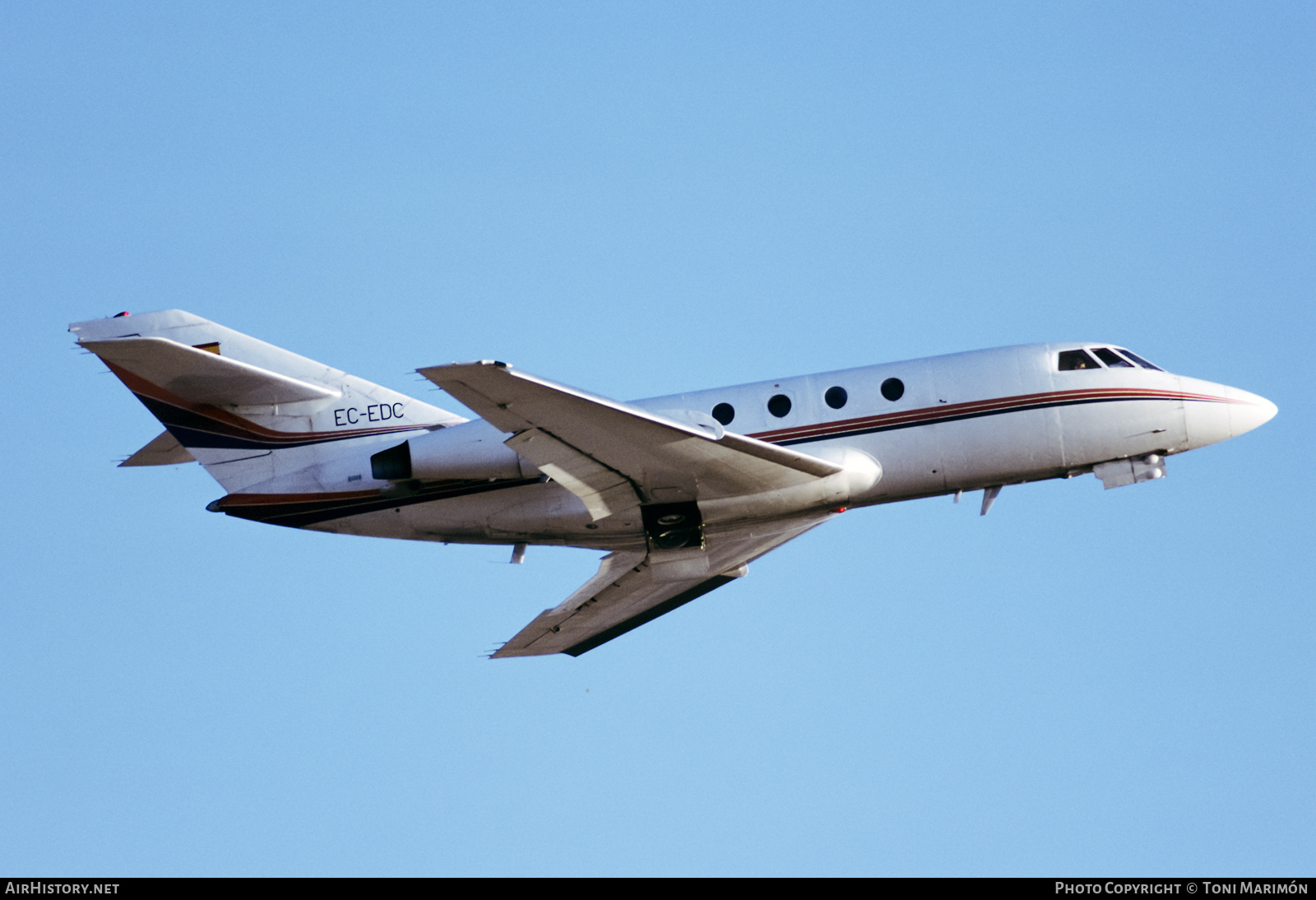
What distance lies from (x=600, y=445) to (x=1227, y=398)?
10.7 m

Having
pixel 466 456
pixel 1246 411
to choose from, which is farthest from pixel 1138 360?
pixel 466 456

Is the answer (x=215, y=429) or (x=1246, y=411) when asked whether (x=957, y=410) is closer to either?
A: (x=1246, y=411)

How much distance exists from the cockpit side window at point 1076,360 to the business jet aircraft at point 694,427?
3cm

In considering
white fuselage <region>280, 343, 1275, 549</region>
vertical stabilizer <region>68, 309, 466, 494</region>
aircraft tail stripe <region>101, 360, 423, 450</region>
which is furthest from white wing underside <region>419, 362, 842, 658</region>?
aircraft tail stripe <region>101, 360, 423, 450</region>

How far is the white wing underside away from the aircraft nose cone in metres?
6.89

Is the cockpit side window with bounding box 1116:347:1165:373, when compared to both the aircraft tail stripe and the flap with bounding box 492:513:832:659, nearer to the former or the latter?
the flap with bounding box 492:513:832:659

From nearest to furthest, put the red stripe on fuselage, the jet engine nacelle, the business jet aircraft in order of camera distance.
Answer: the jet engine nacelle → the business jet aircraft → the red stripe on fuselage

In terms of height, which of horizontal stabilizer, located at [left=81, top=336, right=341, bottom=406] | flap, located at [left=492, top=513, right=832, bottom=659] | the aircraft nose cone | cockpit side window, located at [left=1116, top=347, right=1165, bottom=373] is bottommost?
flap, located at [left=492, top=513, right=832, bottom=659]

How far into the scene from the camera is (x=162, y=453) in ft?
81.9

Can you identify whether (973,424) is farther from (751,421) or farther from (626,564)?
(626,564)

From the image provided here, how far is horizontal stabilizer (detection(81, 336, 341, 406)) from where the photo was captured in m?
23.3

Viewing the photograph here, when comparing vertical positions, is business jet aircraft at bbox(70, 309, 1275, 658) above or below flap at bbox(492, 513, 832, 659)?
above

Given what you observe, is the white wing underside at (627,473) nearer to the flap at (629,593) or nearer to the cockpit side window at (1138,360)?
the flap at (629,593)
